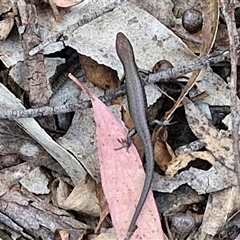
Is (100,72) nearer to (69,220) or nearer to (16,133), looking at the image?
(16,133)

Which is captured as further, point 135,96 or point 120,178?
point 135,96

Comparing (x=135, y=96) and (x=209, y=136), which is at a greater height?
(x=135, y=96)

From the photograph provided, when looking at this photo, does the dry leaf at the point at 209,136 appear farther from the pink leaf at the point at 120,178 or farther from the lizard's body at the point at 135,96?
the pink leaf at the point at 120,178

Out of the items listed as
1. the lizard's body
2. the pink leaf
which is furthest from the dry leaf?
the pink leaf

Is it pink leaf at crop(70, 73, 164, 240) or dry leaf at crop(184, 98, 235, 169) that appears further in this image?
dry leaf at crop(184, 98, 235, 169)

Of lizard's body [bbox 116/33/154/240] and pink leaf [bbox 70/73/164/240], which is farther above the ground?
lizard's body [bbox 116/33/154/240]

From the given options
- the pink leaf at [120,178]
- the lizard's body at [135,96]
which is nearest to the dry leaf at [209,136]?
the lizard's body at [135,96]

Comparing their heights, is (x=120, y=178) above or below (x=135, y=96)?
below

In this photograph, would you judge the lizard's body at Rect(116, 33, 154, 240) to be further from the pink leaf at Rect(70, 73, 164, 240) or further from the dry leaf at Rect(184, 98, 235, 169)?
the dry leaf at Rect(184, 98, 235, 169)
